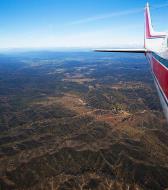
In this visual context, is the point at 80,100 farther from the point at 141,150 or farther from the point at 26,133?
the point at 141,150

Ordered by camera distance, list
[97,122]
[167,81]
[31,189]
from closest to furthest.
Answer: [167,81] < [31,189] < [97,122]

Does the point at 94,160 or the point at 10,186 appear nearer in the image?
the point at 10,186

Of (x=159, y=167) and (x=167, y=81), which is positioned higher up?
(x=167, y=81)

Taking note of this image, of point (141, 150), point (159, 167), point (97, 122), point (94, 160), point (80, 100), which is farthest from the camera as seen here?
point (80, 100)

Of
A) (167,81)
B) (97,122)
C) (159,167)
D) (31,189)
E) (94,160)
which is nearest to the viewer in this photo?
(167,81)

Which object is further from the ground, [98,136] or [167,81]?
[167,81]

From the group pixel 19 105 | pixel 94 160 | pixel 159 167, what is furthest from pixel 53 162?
pixel 19 105

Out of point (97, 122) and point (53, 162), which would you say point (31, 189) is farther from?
point (97, 122)

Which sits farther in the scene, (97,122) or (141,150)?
(97,122)

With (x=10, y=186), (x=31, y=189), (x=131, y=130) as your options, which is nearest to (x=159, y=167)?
(x=131, y=130)
